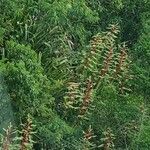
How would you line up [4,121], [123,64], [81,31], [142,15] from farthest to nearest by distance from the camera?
[142,15], [81,31], [123,64], [4,121]

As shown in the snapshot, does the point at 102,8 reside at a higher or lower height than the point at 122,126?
higher

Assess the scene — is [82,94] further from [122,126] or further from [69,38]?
[69,38]

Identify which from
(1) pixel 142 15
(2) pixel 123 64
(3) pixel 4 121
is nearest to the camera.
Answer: (3) pixel 4 121

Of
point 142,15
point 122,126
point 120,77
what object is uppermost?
point 142,15

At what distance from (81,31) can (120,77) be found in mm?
1214

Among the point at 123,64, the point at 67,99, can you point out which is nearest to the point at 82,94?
the point at 67,99

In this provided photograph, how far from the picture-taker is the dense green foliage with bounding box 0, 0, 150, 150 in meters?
7.19

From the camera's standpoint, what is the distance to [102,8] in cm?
952

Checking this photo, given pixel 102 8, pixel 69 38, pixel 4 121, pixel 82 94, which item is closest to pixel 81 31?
pixel 69 38

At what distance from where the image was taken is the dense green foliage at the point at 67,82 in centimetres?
719

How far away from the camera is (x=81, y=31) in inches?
343

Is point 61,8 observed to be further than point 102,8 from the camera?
No

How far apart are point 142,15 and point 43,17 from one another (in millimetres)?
1965

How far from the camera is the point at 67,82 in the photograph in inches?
319
